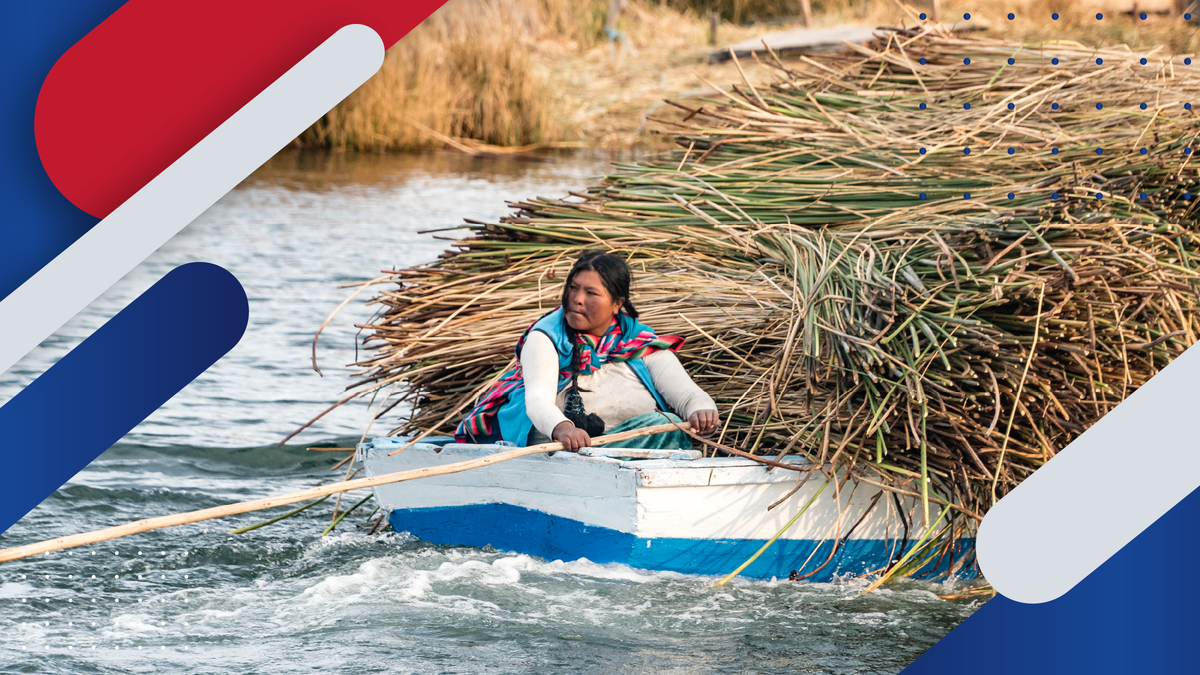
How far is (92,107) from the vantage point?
1.77 meters

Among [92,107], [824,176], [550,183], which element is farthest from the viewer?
[550,183]

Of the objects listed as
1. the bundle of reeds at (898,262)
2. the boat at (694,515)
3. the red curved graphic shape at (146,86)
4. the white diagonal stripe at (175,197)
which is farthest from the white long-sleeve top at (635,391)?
the white diagonal stripe at (175,197)

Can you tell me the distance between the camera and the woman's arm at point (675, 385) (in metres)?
3.80

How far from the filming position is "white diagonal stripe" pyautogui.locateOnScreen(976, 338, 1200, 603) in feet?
4.13

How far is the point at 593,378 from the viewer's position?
12.7 ft

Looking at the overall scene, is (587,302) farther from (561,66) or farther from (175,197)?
(561,66)

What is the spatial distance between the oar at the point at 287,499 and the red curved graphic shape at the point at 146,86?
81 cm

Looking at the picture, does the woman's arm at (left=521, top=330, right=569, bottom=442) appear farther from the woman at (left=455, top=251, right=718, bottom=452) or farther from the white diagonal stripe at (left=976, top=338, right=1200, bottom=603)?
the white diagonal stripe at (left=976, top=338, right=1200, bottom=603)

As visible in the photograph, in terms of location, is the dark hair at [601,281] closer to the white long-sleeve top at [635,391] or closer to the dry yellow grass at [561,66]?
the white long-sleeve top at [635,391]

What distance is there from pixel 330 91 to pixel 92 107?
41cm

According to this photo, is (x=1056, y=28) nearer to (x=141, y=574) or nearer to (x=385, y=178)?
(x=385, y=178)

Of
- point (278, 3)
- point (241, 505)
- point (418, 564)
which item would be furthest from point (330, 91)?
point (418, 564)

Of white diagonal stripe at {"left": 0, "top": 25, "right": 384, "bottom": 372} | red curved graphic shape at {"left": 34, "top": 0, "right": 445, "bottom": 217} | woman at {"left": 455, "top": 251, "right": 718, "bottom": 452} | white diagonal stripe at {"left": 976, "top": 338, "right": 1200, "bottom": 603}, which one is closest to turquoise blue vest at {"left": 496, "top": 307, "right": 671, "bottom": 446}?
woman at {"left": 455, "top": 251, "right": 718, "bottom": 452}

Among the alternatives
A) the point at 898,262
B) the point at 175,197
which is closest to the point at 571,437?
the point at 898,262
